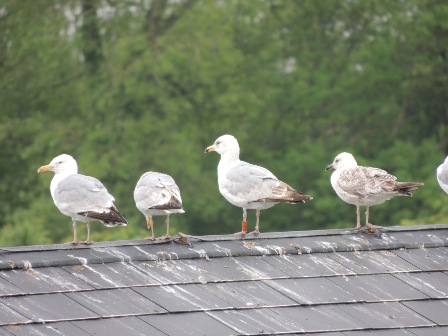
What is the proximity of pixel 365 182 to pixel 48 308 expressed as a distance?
4.36 m

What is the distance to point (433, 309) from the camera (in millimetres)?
9203

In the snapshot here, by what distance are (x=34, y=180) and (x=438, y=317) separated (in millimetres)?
24861

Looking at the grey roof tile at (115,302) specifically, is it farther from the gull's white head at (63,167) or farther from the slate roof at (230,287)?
the gull's white head at (63,167)

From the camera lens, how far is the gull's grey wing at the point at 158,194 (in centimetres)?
1117

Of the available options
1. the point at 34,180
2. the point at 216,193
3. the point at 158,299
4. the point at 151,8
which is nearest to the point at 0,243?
the point at 34,180

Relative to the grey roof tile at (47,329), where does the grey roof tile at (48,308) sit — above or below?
above

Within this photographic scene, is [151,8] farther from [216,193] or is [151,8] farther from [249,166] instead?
[249,166]

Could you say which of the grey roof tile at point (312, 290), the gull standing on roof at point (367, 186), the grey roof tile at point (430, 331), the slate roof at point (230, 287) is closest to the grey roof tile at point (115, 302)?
the slate roof at point (230, 287)

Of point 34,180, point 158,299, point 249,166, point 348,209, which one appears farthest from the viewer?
point 348,209

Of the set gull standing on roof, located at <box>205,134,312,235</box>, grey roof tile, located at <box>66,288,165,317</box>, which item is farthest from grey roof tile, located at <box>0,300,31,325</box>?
gull standing on roof, located at <box>205,134,312,235</box>

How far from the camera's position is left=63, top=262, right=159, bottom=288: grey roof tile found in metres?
8.96

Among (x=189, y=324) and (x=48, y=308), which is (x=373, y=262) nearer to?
(x=189, y=324)

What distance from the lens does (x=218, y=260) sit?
9.61 metres

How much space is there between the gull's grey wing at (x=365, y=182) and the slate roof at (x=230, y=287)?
5.60 feet
